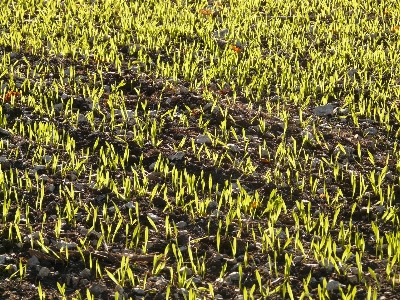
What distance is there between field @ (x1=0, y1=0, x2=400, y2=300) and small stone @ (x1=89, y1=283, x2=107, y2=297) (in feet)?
0.03

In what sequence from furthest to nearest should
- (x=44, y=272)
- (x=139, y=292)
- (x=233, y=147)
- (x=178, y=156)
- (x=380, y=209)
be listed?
(x=233, y=147) < (x=178, y=156) < (x=380, y=209) < (x=44, y=272) < (x=139, y=292)

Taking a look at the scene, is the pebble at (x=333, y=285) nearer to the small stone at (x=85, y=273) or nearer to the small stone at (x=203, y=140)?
the small stone at (x=85, y=273)

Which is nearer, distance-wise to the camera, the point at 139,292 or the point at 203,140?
the point at 139,292

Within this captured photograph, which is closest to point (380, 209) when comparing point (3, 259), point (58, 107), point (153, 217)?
point (153, 217)

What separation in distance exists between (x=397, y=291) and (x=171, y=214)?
1.25 m

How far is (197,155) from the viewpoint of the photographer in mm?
4043

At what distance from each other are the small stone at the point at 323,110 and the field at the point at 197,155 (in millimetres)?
10

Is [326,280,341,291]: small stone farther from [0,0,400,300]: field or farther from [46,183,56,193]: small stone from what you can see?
[46,183,56,193]: small stone

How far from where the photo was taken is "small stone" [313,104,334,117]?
4.63 metres

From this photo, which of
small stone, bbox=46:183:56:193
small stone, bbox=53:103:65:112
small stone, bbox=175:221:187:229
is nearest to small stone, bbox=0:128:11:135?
small stone, bbox=53:103:65:112

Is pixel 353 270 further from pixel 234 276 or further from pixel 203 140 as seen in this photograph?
pixel 203 140

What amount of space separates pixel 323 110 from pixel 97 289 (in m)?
2.44

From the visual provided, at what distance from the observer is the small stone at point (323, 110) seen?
182 inches

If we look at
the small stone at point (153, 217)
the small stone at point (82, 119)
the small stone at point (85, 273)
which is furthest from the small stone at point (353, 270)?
the small stone at point (82, 119)
